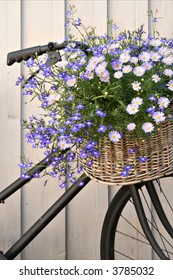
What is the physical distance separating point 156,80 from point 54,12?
1.22m

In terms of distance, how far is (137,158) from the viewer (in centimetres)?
211

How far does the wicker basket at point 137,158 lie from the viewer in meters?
2.10

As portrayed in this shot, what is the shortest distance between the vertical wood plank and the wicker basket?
103 cm

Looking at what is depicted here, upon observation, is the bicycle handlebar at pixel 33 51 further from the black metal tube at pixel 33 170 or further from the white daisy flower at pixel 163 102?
the white daisy flower at pixel 163 102

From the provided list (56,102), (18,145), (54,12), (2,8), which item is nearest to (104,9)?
(54,12)

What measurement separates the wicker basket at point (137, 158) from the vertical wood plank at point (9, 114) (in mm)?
1032

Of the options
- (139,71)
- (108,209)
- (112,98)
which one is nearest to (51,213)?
(108,209)

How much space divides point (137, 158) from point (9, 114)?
3.81 feet

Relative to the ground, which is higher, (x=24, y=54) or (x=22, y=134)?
(x=24, y=54)

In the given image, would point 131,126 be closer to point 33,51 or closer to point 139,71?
point 139,71

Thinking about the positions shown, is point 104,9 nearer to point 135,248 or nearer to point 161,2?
point 161,2

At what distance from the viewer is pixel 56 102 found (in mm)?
2135

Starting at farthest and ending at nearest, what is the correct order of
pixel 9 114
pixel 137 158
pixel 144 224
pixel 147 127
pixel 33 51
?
pixel 9 114, pixel 33 51, pixel 144 224, pixel 137 158, pixel 147 127

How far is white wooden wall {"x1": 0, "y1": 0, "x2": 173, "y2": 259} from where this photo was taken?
10.1ft
